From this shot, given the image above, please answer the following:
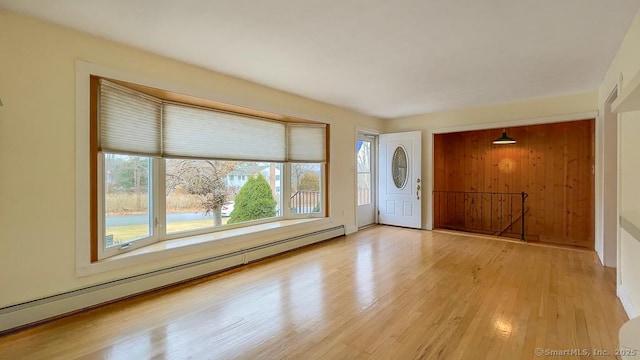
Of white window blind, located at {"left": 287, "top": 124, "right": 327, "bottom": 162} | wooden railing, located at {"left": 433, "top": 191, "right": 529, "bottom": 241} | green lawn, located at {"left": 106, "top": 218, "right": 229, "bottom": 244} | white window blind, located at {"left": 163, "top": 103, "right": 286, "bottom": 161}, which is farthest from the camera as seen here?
wooden railing, located at {"left": 433, "top": 191, "right": 529, "bottom": 241}

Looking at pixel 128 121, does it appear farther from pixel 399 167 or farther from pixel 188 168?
pixel 399 167

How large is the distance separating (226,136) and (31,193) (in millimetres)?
2003

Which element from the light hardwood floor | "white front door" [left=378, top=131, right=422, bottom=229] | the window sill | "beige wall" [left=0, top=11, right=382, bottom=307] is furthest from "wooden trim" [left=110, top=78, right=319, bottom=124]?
"white front door" [left=378, top=131, right=422, bottom=229]

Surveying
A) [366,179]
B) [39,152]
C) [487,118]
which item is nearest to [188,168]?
[39,152]

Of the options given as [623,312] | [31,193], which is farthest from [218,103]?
[623,312]

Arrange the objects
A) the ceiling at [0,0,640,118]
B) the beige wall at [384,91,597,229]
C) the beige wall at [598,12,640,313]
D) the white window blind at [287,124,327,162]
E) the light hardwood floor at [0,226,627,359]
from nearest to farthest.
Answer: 1. the light hardwood floor at [0,226,627,359]
2. the ceiling at [0,0,640,118]
3. the beige wall at [598,12,640,313]
4. the beige wall at [384,91,597,229]
5. the white window blind at [287,124,327,162]

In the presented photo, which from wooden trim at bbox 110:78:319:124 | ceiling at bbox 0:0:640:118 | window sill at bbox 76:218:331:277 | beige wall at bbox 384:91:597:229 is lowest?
window sill at bbox 76:218:331:277

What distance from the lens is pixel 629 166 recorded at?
2.53m

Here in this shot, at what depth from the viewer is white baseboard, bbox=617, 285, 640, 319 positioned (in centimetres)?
233

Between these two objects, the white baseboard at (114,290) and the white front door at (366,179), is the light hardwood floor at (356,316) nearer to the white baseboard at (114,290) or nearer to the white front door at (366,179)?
the white baseboard at (114,290)

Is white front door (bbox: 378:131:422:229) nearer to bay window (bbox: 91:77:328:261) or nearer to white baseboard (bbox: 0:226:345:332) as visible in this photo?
bay window (bbox: 91:77:328:261)

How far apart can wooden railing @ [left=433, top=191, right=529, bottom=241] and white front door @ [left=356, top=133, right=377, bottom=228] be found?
1.38m

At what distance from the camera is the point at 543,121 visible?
476 centimetres

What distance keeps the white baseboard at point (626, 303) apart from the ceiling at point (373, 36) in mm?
2303
